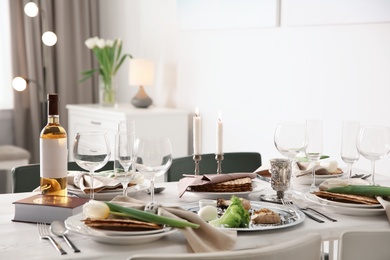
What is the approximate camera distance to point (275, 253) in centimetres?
128

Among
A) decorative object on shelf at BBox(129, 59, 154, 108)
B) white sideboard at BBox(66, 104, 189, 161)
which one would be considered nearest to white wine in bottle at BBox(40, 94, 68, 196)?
white sideboard at BBox(66, 104, 189, 161)

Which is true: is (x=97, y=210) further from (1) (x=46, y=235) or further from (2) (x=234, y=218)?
(2) (x=234, y=218)

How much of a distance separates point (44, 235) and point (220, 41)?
2.90m

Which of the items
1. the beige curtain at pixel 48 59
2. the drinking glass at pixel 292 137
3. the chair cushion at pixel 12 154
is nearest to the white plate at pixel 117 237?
the drinking glass at pixel 292 137

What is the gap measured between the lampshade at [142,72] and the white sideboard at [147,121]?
19 cm

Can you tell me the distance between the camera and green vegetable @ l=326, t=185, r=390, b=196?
6.29ft

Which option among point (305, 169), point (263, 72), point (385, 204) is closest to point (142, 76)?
point (263, 72)

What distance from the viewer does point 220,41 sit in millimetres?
4328

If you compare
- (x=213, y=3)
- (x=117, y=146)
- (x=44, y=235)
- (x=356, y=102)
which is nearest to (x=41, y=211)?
(x=44, y=235)

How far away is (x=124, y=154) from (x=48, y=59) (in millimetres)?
3643

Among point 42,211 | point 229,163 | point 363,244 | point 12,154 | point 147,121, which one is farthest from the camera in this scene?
point 12,154

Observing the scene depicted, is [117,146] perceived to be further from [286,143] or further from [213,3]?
[213,3]

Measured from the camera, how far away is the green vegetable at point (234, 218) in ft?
5.49

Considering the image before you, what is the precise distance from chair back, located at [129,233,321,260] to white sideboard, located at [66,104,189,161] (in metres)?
3.09
